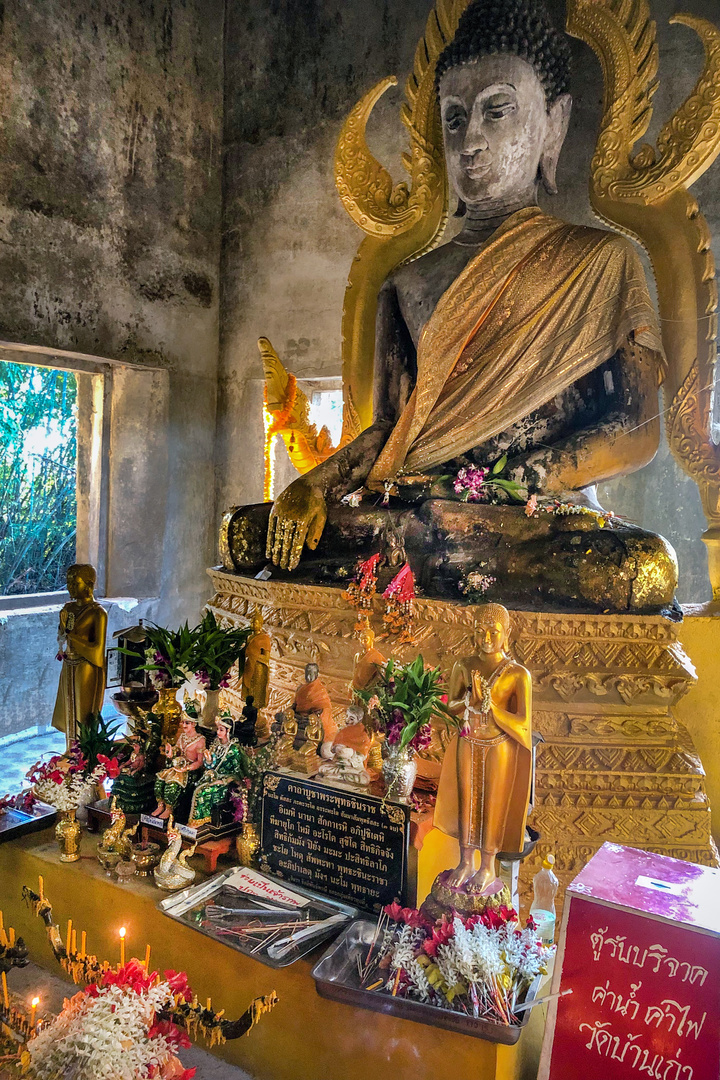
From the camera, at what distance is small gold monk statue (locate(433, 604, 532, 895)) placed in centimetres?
187

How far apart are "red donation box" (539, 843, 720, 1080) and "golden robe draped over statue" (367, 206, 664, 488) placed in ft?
7.08

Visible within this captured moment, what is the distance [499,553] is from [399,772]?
114 centimetres

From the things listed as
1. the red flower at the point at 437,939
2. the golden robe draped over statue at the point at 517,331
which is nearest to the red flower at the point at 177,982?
the red flower at the point at 437,939

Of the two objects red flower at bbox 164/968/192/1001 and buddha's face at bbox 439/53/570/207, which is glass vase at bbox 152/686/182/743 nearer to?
red flower at bbox 164/968/192/1001

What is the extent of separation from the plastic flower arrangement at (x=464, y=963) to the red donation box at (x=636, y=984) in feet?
0.34

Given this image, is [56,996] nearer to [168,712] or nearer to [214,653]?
[168,712]

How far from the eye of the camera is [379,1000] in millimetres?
1651


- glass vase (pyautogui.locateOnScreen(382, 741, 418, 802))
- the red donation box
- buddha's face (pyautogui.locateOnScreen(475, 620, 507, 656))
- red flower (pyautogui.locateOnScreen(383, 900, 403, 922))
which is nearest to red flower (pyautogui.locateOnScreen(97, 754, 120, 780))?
glass vase (pyautogui.locateOnScreen(382, 741, 418, 802))

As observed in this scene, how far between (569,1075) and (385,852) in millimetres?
617

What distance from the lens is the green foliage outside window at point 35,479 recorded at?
6.34m

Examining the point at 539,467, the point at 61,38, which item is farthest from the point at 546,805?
the point at 61,38

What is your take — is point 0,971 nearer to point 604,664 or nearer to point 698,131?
point 604,664

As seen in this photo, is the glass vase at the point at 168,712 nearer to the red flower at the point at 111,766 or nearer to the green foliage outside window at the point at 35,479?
the red flower at the point at 111,766

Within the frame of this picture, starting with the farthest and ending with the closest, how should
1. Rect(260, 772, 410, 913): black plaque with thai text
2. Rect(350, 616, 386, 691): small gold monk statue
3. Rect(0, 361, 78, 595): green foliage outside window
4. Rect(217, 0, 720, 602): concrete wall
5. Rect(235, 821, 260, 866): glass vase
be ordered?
Rect(0, 361, 78, 595): green foliage outside window → Rect(217, 0, 720, 602): concrete wall → Rect(350, 616, 386, 691): small gold monk statue → Rect(235, 821, 260, 866): glass vase → Rect(260, 772, 410, 913): black plaque with thai text
